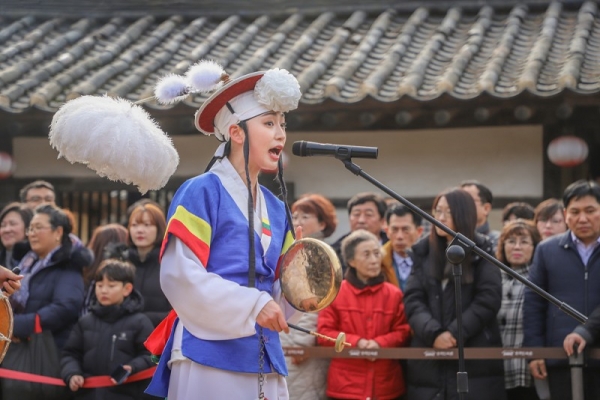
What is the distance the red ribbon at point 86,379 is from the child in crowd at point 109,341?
38 mm

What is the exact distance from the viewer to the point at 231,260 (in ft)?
13.6

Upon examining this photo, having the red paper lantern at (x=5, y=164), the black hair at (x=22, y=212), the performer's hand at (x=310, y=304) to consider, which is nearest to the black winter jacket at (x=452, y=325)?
the performer's hand at (x=310, y=304)

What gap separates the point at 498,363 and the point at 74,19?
6604 mm

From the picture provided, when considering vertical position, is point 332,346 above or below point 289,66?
below

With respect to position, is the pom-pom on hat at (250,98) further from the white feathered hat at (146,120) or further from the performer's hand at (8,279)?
the performer's hand at (8,279)

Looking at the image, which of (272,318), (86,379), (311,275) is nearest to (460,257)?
(311,275)

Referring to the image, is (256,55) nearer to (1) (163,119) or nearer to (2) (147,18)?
(1) (163,119)

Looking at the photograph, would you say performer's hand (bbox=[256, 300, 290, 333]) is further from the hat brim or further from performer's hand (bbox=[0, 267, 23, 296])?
performer's hand (bbox=[0, 267, 23, 296])

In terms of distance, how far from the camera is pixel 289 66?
902 centimetres

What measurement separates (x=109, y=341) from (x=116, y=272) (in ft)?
1.43

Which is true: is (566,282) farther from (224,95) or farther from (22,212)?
(22,212)

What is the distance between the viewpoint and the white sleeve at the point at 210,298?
396 centimetres

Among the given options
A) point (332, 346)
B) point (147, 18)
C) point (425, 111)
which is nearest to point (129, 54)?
point (147, 18)

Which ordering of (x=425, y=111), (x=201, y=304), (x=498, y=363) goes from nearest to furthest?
(x=201, y=304) → (x=498, y=363) → (x=425, y=111)
